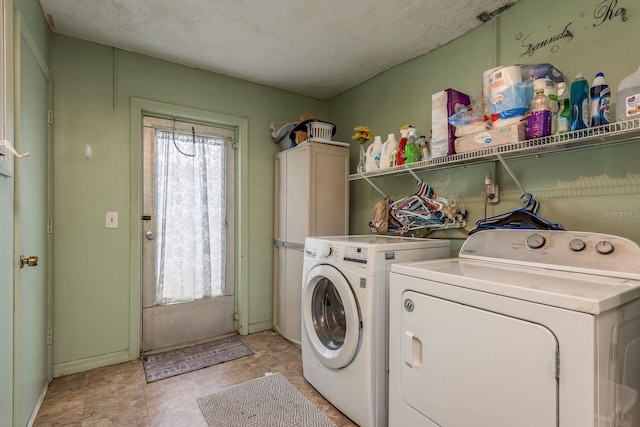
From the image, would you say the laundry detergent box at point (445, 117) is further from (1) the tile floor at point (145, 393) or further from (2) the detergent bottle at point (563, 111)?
(1) the tile floor at point (145, 393)

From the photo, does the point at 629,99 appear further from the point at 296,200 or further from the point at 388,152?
the point at 296,200

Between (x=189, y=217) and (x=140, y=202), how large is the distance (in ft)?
1.28

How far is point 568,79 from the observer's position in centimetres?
155

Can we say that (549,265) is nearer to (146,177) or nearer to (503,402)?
(503,402)

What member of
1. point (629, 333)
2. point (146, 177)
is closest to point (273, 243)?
point (146, 177)

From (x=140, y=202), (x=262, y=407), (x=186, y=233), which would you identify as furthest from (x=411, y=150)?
(x=140, y=202)

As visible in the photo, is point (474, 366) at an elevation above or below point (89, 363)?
above

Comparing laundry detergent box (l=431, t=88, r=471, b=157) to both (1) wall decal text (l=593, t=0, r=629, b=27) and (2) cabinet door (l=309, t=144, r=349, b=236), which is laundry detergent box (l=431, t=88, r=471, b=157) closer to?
(1) wall decal text (l=593, t=0, r=629, b=27)

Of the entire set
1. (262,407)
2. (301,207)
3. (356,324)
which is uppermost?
(301,207)

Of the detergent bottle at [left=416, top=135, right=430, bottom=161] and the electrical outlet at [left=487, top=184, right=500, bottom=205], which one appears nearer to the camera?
the electrical outlet at [left=487, top=184, right=500, bottom=205]

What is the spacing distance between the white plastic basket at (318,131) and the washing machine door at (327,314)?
1.16m

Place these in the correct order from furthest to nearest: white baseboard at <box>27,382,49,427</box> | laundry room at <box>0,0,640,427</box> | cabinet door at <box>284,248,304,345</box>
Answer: cabinet door at <box>284,248,304,345</box>, white baseboard at <box>27,382,49,427</box>, laundry room at <box>0,0,640,427</box>

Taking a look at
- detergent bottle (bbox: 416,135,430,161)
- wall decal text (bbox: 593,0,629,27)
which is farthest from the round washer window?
wall decal text (bbox: 593,0,629,27)

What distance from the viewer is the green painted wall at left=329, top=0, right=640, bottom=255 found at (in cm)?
138
